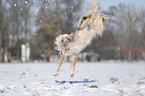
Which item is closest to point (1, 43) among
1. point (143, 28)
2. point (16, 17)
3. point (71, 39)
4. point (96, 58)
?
point (16, 17)

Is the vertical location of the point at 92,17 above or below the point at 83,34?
above

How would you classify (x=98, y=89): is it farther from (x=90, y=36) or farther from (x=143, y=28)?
(x=143, y=28)

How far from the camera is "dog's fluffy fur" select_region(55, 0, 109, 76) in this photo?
22.4ft

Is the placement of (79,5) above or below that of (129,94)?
above

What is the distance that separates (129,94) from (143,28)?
41.2 m

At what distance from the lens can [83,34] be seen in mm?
7227

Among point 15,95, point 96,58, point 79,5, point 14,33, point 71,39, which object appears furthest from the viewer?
point 96,58

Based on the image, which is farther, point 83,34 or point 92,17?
point 83,34

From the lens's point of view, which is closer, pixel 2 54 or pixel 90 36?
pixel 90 36

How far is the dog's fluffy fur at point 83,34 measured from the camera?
6840mm

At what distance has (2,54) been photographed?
41.0 m

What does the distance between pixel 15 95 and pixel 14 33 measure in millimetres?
37915

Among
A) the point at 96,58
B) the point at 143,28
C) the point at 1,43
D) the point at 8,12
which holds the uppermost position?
the point at 8,12

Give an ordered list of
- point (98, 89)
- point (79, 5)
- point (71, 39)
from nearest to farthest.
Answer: point (98, 89), point (71, 39), point (79, 5)
